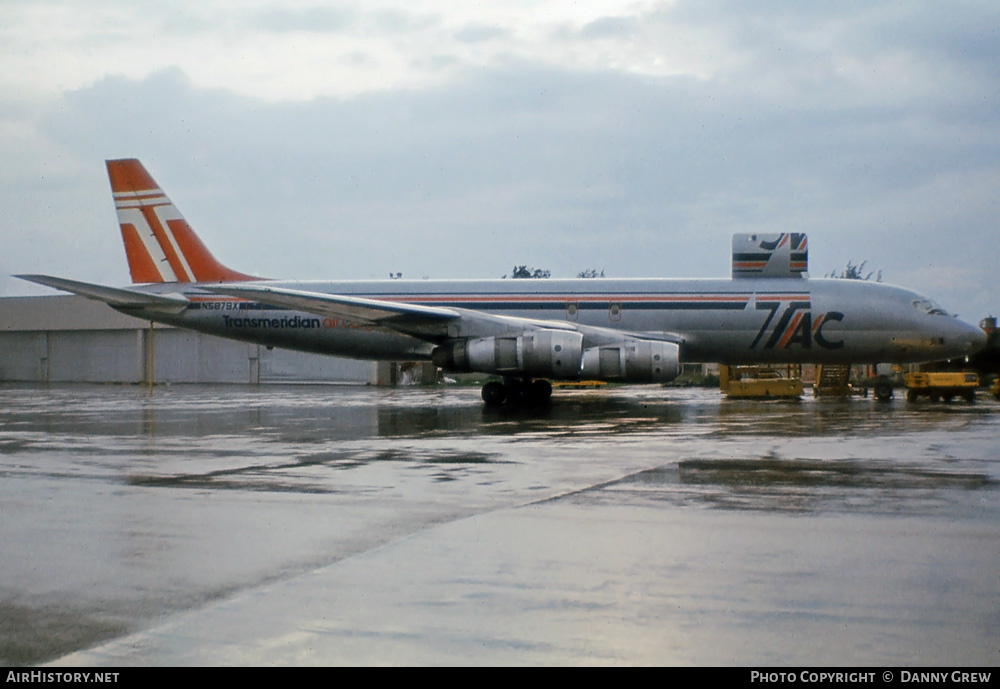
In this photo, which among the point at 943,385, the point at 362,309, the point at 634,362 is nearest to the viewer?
the point at 634,362

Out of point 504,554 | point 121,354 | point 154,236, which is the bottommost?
point 504,554

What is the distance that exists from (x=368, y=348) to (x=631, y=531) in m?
18.9

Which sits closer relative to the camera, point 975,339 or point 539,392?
point 975,339

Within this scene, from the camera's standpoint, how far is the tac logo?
23328 mm

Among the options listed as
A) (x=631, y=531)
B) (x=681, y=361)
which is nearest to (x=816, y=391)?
(x=681, y=361)

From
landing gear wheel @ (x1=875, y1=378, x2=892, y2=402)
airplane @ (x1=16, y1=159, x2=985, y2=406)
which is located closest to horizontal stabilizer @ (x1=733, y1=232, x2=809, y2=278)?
airplane @ (x1=16, y1=159, x2=985, y2=406)

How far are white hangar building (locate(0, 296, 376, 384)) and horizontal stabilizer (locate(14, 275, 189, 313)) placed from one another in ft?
64.4

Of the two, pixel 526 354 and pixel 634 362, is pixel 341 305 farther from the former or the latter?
pixel 634 362

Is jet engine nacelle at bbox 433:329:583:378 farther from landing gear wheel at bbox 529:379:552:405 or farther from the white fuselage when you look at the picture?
the white fuselage

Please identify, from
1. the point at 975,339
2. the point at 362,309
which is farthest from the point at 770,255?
the point at 362,309

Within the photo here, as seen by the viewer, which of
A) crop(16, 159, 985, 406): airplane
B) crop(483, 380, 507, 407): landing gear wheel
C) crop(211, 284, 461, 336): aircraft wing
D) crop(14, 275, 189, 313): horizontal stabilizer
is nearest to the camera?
crop(211, 284, 461, 336): aircraft wing

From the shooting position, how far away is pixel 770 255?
24.7m

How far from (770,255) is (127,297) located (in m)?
17.1
